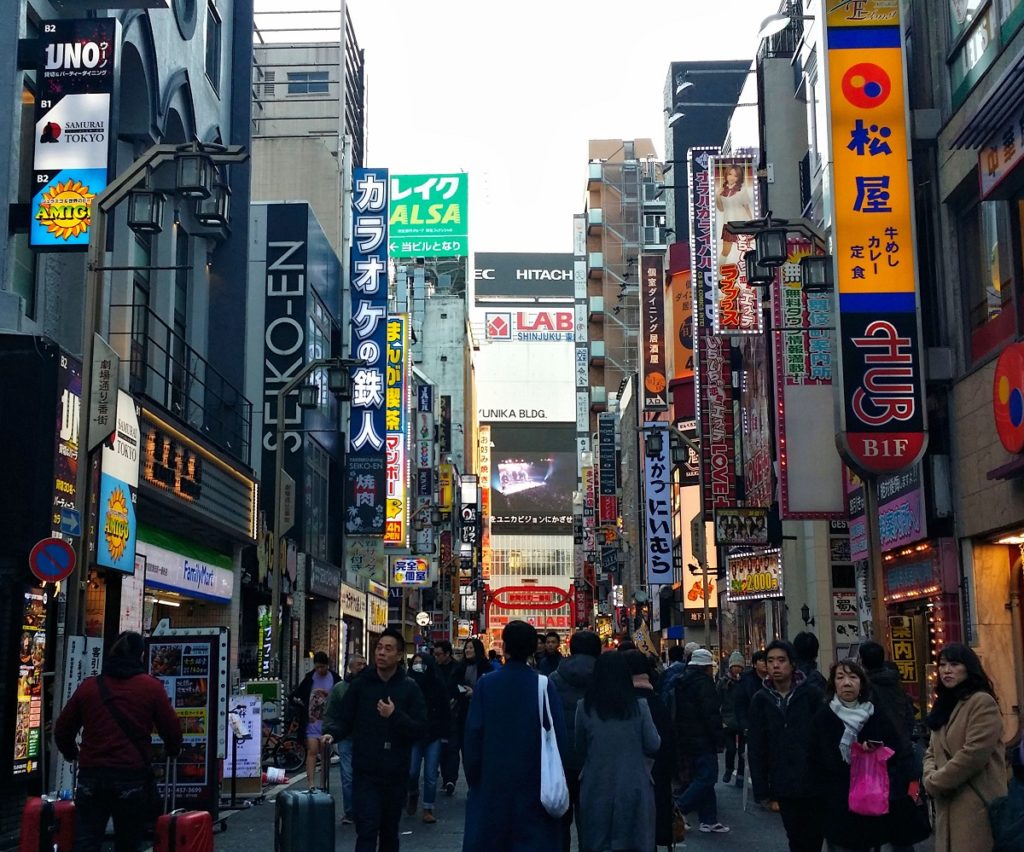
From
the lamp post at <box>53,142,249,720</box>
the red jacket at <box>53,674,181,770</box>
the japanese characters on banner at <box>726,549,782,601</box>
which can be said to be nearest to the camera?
the red jacket at <box>53,674,181,770</box>

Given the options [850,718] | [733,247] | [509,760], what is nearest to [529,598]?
[733,247]

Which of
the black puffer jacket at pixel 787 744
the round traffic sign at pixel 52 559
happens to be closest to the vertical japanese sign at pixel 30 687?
the round traffic sign at pixel 52 559

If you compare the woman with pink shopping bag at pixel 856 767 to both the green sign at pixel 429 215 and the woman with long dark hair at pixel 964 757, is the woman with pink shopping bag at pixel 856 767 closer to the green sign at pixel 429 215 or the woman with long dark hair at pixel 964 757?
the woman with long dark hair at pixel 964 757

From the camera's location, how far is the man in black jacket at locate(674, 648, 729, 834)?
14.6 meters


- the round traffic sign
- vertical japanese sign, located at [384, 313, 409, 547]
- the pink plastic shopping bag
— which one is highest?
vertical japanese sign, located at [384, 313, 409, 547]

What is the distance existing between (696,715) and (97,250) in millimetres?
8057

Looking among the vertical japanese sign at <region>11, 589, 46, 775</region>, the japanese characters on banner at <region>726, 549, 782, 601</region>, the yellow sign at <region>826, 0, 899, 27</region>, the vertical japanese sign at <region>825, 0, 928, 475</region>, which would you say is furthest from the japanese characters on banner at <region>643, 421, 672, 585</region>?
the vertical japanese sign at <region>11, 589, 46, 775</region>

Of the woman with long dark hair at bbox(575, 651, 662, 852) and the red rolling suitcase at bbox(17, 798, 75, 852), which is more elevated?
the woman with long dark hair at bbox(575, 651, 662, 852)

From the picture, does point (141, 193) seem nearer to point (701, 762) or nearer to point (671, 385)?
point (701, 762)

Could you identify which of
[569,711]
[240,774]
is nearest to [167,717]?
[569,711]

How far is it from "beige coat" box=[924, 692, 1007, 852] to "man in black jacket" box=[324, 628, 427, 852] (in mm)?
4017

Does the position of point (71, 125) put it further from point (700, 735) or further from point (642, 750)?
point (642, 750)

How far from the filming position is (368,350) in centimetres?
4266

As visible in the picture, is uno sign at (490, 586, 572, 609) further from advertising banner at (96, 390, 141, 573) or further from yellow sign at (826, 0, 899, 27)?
advertising banner at (96, 390, 141, 573)
